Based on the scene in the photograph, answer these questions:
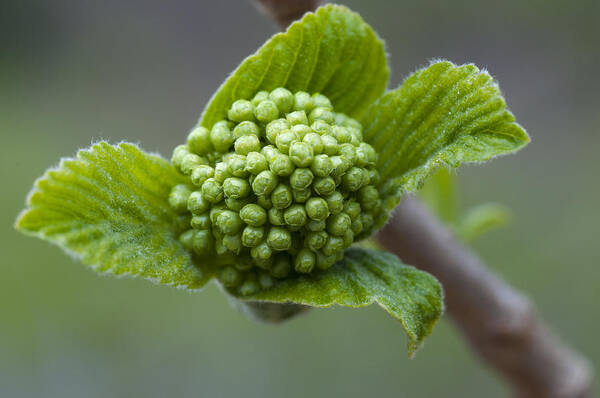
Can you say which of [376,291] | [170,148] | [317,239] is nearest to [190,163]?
[317,239]

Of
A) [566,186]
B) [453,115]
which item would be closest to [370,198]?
[453,115]

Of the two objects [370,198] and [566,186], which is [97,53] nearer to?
[566,186]

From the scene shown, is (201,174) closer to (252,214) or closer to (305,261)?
(252,214)

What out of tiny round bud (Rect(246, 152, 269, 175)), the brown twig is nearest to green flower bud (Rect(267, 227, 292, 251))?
tiny round bud (Rect(246, 152, 269, 175))

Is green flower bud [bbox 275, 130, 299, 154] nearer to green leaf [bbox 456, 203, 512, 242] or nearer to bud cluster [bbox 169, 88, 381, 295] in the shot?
bud cluster [bbox 169, 88, 381, 295]

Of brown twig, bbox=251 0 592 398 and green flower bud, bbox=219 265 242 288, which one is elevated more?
brown twig, bbox=251 0 592 398

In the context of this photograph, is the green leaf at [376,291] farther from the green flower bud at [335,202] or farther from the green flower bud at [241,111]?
the green flower bud at [241,111]
